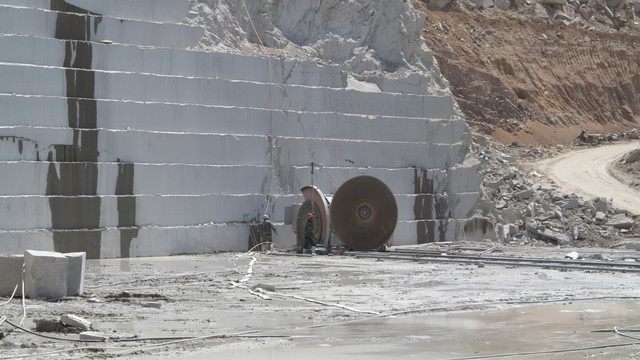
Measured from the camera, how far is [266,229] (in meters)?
19.6

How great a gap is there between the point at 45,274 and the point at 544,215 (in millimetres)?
17087

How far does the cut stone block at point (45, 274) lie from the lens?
11.2 m

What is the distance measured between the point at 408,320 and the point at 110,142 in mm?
9538

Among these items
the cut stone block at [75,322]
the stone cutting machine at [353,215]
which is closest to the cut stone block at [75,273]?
the cut stone block at [75,322]

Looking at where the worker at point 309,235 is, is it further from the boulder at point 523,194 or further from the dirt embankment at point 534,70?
the dirt embankment at point 534,70

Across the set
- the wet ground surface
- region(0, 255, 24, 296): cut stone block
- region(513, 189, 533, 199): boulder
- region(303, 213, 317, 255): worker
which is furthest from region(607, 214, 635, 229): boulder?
region(0, 255, 24, 296): cut stone block

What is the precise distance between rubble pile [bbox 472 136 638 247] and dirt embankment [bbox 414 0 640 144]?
15.9 metres

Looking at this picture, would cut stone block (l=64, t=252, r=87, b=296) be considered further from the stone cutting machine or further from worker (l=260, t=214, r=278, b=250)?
worker (l=260, t=214, r=278, b=250)

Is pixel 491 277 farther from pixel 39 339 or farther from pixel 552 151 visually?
pixel 552 151

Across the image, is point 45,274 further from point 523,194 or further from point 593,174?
point 593,174

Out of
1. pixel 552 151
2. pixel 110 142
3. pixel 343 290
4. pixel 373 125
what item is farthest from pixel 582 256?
pixel 552 151

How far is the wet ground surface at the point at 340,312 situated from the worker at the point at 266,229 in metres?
3.31

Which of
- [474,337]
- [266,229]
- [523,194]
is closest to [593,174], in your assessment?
[523,194]

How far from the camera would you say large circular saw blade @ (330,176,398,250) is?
763 inches
